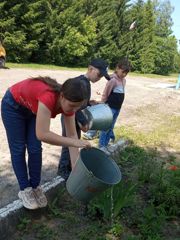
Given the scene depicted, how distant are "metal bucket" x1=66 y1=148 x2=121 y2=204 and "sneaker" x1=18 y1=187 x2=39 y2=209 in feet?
1.63

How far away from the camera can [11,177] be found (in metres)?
4.14

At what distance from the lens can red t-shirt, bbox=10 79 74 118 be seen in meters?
2.53

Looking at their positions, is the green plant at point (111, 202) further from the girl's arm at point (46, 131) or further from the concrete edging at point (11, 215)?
the girl's arm at point (46, 131)

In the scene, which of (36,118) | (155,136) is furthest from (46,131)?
(155,136)

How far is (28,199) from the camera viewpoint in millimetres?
3094

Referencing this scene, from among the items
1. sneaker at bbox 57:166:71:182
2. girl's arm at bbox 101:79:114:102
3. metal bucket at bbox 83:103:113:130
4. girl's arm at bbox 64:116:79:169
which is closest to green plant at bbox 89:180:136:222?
girl's arm at bbox 64:116:79:169

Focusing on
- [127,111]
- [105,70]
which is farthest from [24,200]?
[127,111]

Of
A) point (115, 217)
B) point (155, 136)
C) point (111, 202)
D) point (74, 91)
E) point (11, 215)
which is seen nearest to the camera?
point (74, 91)

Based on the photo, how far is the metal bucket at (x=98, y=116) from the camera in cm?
415

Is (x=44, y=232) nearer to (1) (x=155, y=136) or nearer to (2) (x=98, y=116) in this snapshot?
(2) (x=98, y=116)

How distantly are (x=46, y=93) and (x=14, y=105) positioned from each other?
1.54 feet

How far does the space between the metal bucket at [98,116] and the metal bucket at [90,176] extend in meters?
1.24

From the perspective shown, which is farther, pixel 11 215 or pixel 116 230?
pixel 116 230

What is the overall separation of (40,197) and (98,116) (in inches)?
54.1
